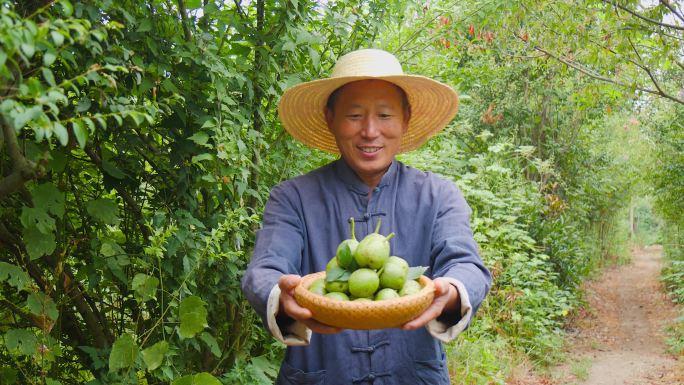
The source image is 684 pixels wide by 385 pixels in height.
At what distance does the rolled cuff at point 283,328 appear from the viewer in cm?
186

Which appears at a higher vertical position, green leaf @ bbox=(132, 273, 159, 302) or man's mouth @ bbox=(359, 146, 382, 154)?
man's mouth @ bbox=(359, 146, 382, 154)

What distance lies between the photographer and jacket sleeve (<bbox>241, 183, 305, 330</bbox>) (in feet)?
6.31

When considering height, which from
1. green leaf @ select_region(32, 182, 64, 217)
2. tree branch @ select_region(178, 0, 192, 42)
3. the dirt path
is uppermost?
tree branch @ select_region(178, 0, 192, 42)

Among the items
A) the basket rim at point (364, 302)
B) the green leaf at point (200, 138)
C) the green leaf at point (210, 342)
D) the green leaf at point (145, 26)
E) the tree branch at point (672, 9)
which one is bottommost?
the green leaf at point (210, 342)

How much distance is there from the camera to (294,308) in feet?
5.83

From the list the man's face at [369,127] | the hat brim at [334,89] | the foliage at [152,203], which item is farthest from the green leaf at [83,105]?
the man's face at [369,127]

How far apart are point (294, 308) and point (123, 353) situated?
1056 millimetres

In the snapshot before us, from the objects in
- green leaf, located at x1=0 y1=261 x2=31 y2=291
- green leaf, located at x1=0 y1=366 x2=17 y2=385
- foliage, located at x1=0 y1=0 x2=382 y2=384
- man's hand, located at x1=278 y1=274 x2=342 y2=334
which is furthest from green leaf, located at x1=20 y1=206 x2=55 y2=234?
man's hand, located at x1=278 y1=274 x2=342 y2=334

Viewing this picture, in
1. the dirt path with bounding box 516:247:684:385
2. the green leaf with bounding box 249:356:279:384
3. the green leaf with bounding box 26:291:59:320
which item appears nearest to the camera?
the green leaf with bounding box 26:291:59:320

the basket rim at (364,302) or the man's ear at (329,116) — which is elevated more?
the man's ear at (329,116)

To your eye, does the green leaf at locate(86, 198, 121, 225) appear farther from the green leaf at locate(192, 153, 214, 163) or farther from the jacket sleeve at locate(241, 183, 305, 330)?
the jacket sleeve at locate(241, 183, 305, 330)

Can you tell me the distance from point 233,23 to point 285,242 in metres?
1.05

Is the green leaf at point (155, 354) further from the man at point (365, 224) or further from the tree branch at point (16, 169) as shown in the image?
the tree branch at point (16, 169)

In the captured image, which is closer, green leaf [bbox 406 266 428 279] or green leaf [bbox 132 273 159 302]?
green leaf [bbox 406 266 428 279]
